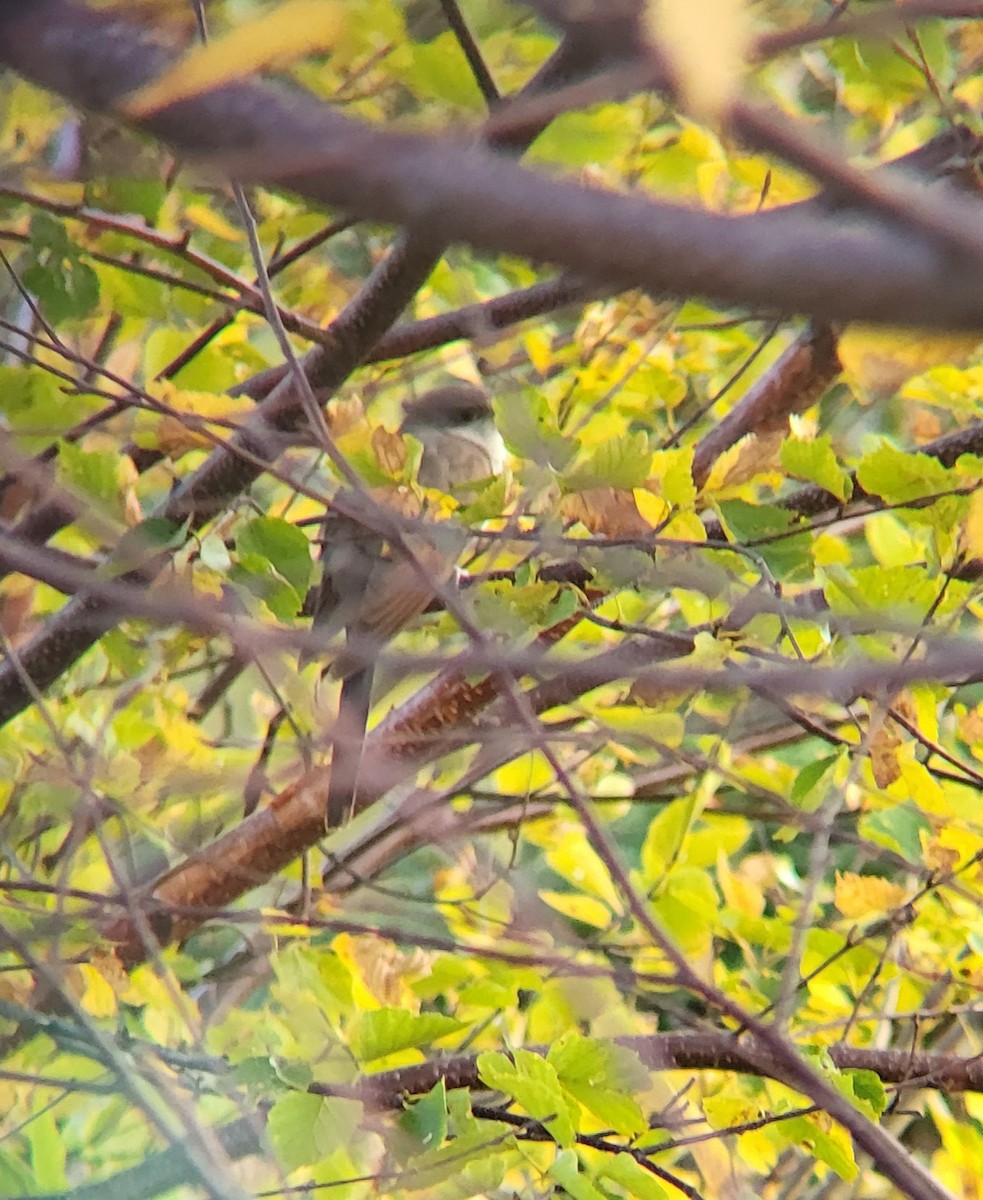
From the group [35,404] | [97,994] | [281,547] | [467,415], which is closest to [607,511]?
[281,547]

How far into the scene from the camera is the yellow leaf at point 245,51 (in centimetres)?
34

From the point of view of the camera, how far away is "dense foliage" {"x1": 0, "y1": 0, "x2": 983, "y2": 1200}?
3.37 feet

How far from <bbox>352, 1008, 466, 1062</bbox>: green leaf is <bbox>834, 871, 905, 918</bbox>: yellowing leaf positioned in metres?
0.43

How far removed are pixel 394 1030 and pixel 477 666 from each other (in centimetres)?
50

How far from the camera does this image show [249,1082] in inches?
44.4

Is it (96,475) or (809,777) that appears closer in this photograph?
(96,475)

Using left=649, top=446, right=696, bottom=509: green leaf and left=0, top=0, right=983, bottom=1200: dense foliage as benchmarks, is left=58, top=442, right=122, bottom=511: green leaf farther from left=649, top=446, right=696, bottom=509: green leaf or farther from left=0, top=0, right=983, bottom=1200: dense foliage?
left=649, top=446, right=696, bottom=509: green leaf

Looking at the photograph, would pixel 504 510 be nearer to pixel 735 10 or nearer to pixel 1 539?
pixel 1 539

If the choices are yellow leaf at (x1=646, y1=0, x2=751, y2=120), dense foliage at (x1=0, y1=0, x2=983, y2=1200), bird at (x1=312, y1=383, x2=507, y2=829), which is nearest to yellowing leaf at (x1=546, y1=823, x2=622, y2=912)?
dense foliage at (x1=0, y1=0, x2=983, y2=1200)

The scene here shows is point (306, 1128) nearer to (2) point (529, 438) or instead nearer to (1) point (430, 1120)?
(1) point (430, 1120)

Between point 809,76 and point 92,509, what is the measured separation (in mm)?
1319

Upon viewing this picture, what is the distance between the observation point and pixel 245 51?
0.41 meters

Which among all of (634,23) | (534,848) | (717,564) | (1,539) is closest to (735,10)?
(634,23)

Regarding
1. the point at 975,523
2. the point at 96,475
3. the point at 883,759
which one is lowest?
the point at 883,759
